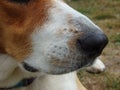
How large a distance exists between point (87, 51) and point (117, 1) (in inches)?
258

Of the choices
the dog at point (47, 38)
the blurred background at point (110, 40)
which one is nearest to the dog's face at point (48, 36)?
the dog at point (47, 38)

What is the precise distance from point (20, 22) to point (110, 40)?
3.43 m

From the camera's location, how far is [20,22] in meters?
3.21

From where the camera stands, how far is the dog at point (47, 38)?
301 cm

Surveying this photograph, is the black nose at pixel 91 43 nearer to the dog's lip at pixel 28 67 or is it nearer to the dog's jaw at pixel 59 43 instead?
the dog's jaw at pixel 59 43

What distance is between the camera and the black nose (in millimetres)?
2969

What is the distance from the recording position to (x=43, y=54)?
3139 millimetres

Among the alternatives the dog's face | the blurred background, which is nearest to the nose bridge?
the dog's face

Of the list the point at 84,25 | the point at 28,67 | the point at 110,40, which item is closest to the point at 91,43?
the point at 84,25

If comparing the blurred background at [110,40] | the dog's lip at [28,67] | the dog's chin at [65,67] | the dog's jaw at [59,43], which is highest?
the dog's jaw at [59,43]

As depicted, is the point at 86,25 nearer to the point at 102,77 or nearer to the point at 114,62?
the point at 102,77

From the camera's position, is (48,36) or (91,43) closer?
(91,43)

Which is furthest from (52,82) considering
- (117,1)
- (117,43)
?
(117,1)

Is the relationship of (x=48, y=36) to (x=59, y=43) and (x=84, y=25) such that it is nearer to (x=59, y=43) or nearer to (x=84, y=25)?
(x=59, y=43)
